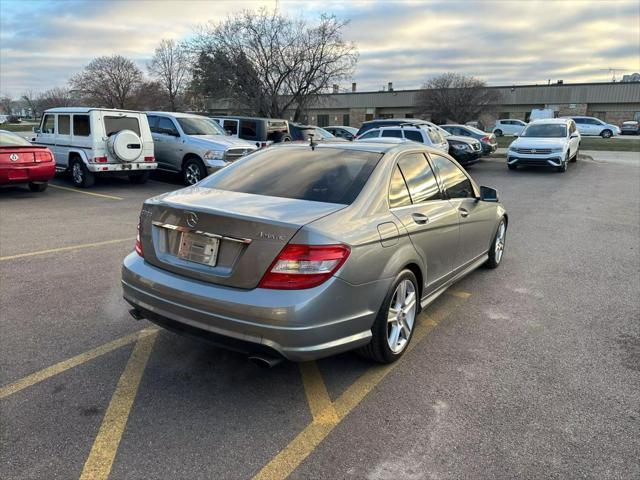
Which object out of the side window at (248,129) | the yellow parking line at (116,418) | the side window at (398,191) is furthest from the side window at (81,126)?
the side window at (398,191)

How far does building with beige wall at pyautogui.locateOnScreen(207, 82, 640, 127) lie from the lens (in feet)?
162

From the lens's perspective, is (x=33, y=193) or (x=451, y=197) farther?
(x=33, y=193)

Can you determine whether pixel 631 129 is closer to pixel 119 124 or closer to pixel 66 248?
pixel 119 124

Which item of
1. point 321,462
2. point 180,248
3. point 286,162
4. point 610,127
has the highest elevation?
point 610,127

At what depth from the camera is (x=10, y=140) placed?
1038cm

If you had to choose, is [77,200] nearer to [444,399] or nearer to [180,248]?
[180,248]

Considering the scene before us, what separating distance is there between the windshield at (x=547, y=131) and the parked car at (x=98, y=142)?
44.7 feet

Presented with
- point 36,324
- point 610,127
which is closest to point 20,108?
point 610,127

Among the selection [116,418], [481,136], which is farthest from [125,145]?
[481,136]

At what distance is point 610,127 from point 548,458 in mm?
45248

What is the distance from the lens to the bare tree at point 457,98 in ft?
157

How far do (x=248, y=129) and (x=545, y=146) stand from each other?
1009cm

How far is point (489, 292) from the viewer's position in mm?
5051

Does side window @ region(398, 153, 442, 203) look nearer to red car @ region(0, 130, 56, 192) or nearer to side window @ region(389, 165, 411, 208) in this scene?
side window @ region(389, 165, 411, 208)
